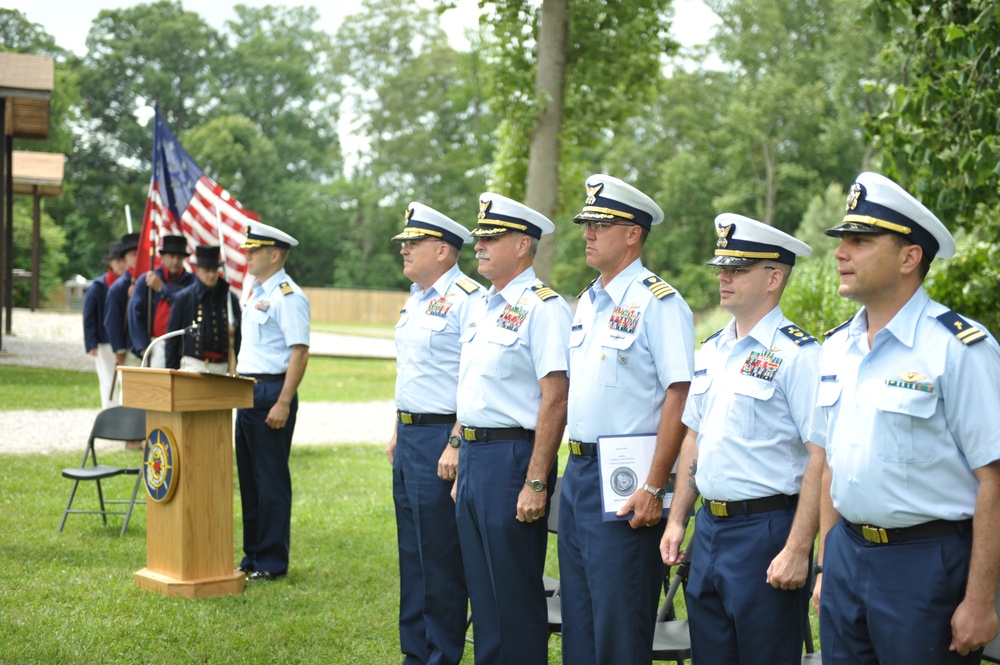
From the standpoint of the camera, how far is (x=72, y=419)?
14680 mm

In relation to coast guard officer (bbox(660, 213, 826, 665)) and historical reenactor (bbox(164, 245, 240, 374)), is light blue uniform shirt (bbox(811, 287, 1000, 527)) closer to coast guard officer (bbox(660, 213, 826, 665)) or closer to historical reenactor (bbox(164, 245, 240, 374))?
coast guard officer (bbox(660, 213, 826, 665))

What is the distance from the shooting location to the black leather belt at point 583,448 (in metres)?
4.29

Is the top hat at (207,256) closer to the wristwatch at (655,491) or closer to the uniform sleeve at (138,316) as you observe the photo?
the uniform sleeve at (138,316)

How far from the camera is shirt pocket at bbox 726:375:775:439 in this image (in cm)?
381

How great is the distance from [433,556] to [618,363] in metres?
1.72

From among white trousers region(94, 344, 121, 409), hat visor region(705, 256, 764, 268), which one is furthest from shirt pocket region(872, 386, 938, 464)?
white trousers region(94, 344, 121, 409)

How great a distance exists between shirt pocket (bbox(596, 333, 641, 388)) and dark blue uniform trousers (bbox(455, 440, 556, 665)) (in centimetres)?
68

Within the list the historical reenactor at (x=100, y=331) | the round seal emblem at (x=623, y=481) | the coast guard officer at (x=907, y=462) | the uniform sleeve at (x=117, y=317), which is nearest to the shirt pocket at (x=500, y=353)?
the round seal emblem at (x=623, y=481)

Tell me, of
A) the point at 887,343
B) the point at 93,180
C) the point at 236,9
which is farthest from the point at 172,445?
the point at 236,9

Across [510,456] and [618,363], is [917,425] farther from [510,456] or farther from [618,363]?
[510,456]

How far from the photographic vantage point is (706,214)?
172ft

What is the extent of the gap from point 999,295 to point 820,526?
22.8 ft

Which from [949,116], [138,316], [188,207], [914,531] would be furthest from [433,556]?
[138,316]

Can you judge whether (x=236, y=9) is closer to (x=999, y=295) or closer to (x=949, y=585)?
(x=999, y=295)
